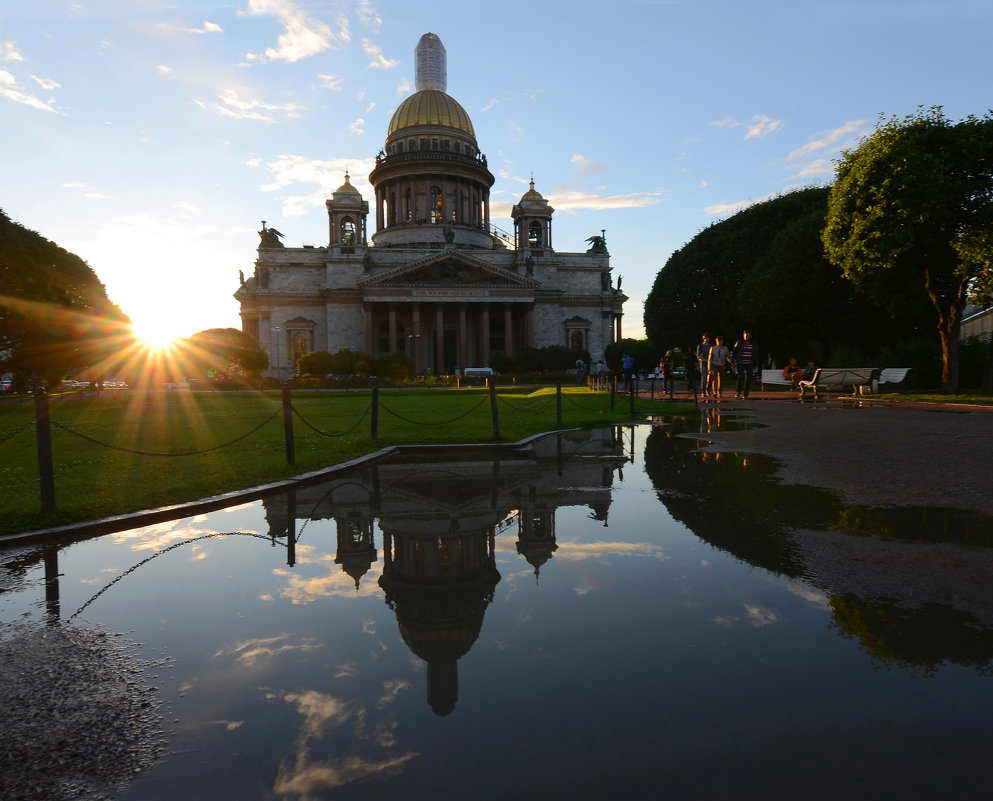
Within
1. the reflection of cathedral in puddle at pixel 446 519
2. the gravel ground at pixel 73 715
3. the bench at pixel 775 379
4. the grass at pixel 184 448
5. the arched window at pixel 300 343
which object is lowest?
the gravel ground at pixel 73 715

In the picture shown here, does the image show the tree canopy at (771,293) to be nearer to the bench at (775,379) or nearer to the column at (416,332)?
Result: the bench at (775,379)

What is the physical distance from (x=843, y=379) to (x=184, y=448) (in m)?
24.3

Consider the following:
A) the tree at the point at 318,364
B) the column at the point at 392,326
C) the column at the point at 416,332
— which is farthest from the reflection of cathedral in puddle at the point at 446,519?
the column at the point at 416,332

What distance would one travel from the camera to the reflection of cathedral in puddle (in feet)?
12.3

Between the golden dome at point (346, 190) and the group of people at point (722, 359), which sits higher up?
the golden dome at point (346, 190)

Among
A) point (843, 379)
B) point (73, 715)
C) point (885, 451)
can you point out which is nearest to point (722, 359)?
point (843, 379)

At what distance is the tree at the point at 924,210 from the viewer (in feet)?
72.5

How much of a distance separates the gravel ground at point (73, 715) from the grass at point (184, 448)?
3.16 meters

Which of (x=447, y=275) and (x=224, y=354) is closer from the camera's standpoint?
(x=224, y=354)

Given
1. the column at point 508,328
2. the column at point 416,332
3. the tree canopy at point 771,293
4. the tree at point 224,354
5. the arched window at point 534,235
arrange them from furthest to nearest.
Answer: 1. the arched window at point 534,235
2. the column at point 508,328
3. the column at point 416,332
4. the tree at point 224,354
5. the tree canopy at point 771,293

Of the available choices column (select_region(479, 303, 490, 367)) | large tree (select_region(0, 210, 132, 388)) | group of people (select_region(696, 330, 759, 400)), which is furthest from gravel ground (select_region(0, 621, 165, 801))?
column (select_region(479, 303, 490, 367))

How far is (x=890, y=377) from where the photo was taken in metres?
25.2

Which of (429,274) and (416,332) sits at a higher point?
(429,274)

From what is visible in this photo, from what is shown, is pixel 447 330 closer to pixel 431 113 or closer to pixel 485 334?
pixel 485 334
